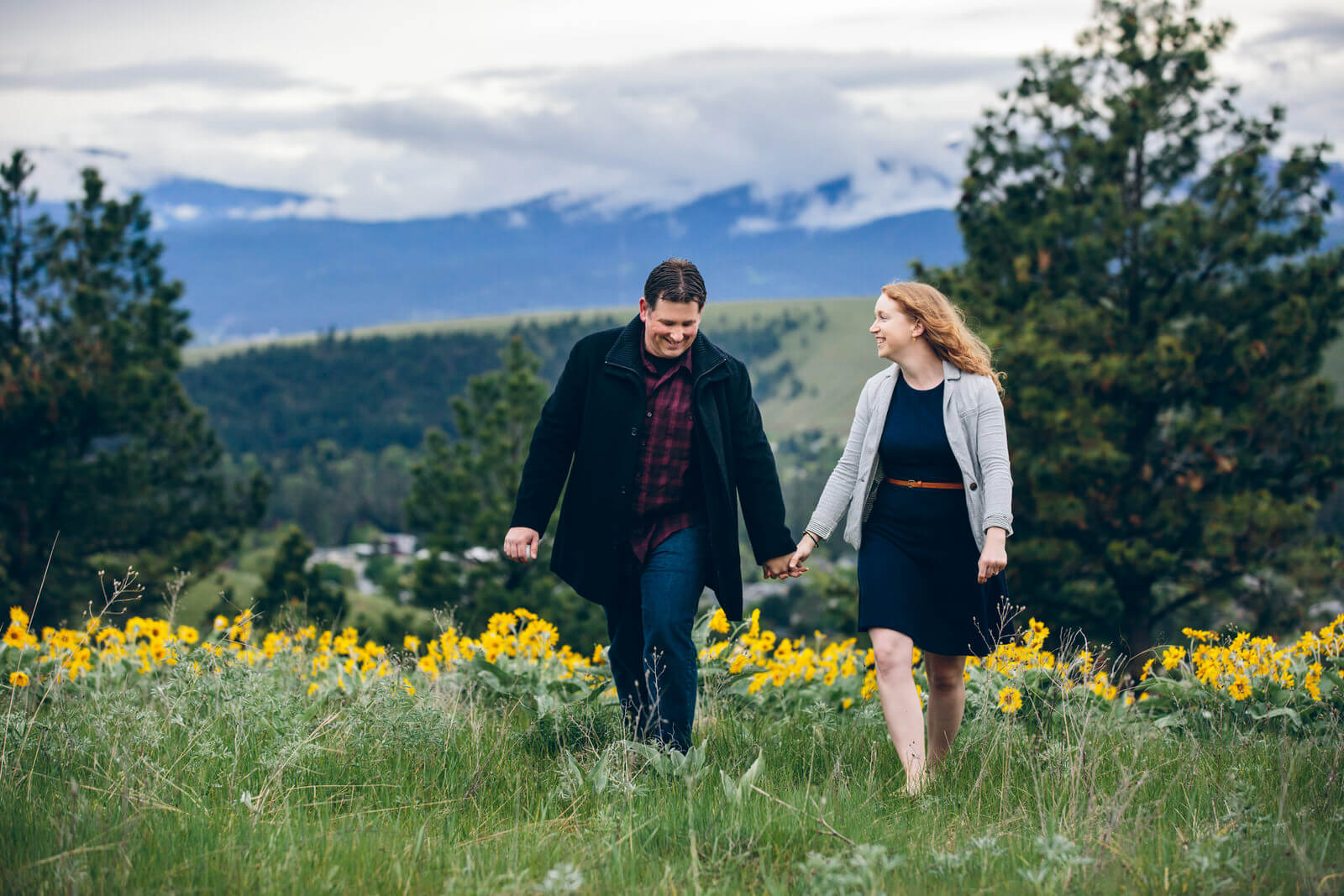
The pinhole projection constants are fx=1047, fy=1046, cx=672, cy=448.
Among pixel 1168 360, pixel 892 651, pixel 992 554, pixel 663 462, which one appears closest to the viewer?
pixel 992 554

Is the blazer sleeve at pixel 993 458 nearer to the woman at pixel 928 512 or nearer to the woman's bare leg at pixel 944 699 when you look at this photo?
the woman at pixel 928 512

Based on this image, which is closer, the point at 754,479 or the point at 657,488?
the point at 657,488

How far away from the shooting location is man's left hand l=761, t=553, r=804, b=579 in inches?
165

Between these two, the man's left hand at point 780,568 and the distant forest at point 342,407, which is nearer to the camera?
the man's left hand at point 780,568

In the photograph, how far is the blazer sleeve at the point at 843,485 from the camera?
413 cm

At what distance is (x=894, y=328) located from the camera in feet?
13.2

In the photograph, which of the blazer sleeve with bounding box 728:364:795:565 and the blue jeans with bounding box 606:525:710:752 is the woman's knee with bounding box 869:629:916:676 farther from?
the blue jeans with bounding box 606:525:710:752

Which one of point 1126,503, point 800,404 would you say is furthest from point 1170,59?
point 800,404

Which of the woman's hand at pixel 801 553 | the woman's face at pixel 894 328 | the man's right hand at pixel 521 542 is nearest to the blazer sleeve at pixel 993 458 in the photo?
the woman's face at pixel 894 328

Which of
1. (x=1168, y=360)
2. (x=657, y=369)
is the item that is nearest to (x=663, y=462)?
Answer: (x=657, y=369)

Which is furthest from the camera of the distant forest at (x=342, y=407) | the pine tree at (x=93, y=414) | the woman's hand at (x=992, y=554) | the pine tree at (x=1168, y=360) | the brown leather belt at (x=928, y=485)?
the distant forest at (x=342, y=407)

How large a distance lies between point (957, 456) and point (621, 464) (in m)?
1.27

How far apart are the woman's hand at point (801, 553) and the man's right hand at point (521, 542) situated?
1.02m

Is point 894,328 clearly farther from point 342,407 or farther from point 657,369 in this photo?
point 342,407
